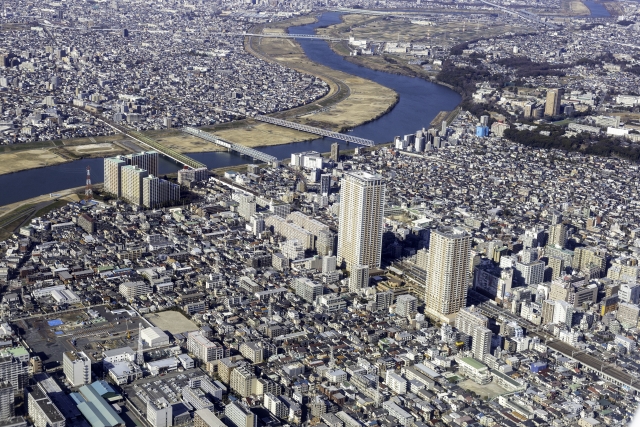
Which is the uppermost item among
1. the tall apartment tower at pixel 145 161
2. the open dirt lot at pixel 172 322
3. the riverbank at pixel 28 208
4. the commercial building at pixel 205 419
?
the tall apartment tower at pixel 145 161

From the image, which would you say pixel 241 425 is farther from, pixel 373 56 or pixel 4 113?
pixel 373 56

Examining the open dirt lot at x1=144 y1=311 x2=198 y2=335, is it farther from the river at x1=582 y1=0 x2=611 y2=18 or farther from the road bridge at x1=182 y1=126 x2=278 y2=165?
the river at x1=582 y1=0 x2=611 y2=18

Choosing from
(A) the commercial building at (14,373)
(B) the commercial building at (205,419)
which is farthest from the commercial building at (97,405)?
(B) the commercial building at (205,419)

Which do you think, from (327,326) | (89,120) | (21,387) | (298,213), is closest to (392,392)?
(327,326)

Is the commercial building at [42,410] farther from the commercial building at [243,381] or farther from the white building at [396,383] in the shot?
the white building at [396,383]

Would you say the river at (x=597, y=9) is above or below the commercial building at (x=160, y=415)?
above

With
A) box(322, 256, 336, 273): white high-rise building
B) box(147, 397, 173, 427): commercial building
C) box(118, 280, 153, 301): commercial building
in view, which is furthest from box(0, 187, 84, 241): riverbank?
box(147, 397, 173, 427): commercial building

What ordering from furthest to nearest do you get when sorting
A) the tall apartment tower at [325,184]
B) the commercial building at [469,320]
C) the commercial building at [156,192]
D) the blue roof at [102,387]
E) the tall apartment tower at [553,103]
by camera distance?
the tall apartment tower at [553,103] → the tall apartment tower at [325,184] → the commercial building at [156,192] → the commercial building at [469,320] → the blue roof at [102,387]
